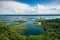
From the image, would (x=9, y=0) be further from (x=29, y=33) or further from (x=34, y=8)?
(x=29, y=33)

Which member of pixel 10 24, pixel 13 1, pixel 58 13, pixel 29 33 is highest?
pixel 13 1

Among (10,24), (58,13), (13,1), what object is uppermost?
(13,1)

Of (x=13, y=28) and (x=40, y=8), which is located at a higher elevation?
(x=40, y=8)

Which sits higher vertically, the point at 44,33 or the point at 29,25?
the point at 29,25

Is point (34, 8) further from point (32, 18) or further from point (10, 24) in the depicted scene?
point (10, 24)

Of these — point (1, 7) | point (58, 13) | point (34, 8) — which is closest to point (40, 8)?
point (34, 8)

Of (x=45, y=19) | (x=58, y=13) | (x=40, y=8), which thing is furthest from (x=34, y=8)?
(x=58, y=13)
